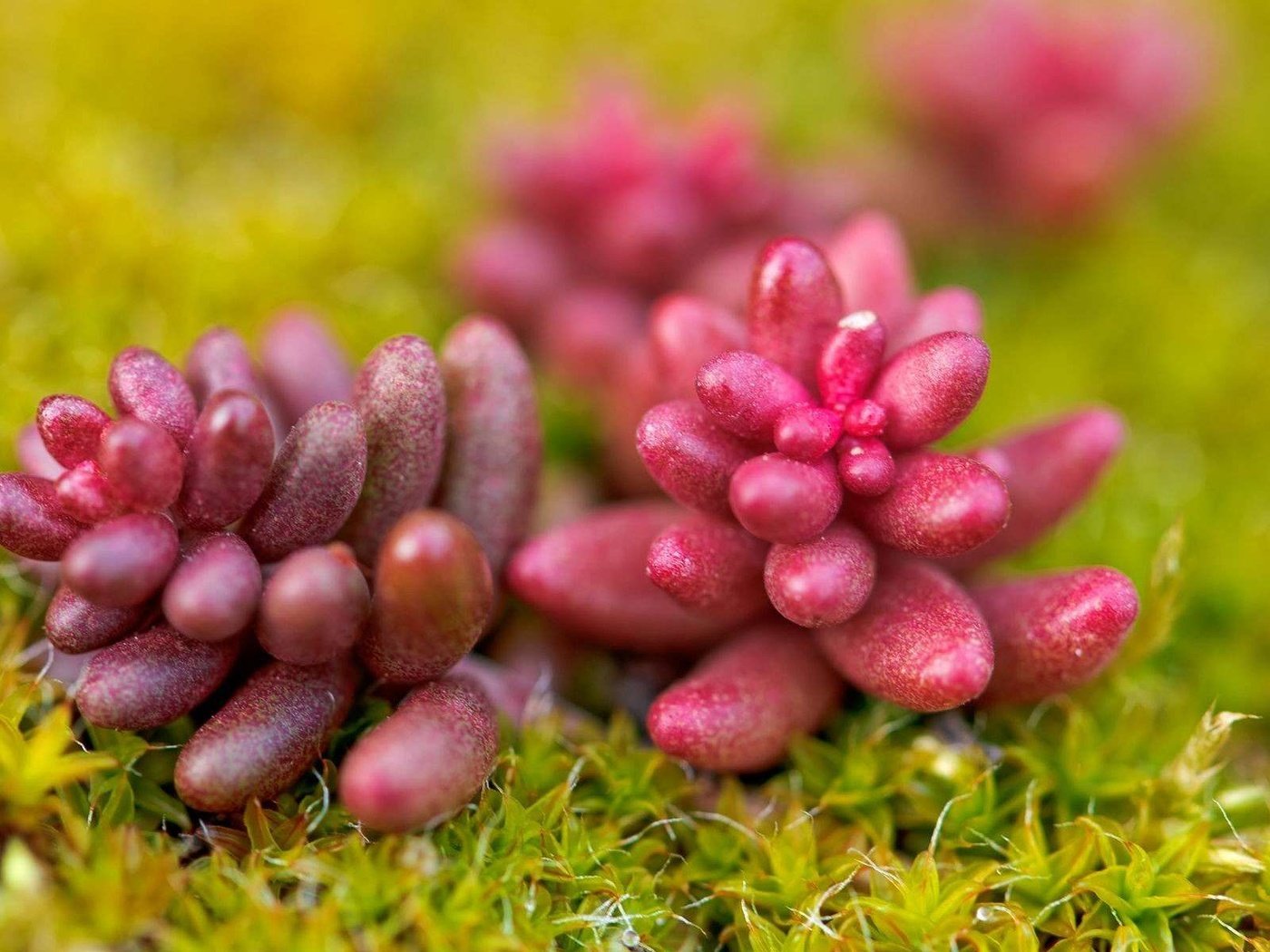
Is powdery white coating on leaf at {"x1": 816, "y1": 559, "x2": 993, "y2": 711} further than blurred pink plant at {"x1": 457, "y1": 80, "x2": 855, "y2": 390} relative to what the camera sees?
No

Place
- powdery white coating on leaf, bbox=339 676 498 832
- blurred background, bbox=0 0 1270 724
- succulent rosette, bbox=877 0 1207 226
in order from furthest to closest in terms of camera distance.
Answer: succulent rosette, bbox=877 0 1207 226 < blurred background, bbox=0 0 1270 724 < powdery white coating on leaf, bbox=339 676 498 832

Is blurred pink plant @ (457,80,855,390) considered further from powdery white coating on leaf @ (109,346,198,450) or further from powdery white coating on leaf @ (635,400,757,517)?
powdery white coating on leaf @ (109,346,198,450)

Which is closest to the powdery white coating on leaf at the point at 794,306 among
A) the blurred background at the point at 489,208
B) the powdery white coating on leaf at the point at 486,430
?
the powdery white coating on leaf at the point at 486,430

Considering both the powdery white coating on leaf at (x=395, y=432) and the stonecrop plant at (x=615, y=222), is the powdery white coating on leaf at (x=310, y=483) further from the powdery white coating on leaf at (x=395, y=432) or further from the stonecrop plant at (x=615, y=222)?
the stonecrop plant at (x=615, y=222)

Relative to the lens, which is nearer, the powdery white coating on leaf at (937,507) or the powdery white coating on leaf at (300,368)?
the powdery white coating on leaf at (937,507)

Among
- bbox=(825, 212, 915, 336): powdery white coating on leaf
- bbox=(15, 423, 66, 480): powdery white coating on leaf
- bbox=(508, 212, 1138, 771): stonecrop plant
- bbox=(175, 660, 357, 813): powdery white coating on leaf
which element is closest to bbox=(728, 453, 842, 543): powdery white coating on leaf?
bbox=(508, 212, 1138, 771): stonecrop plant

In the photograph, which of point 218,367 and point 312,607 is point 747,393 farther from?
point 218,367
